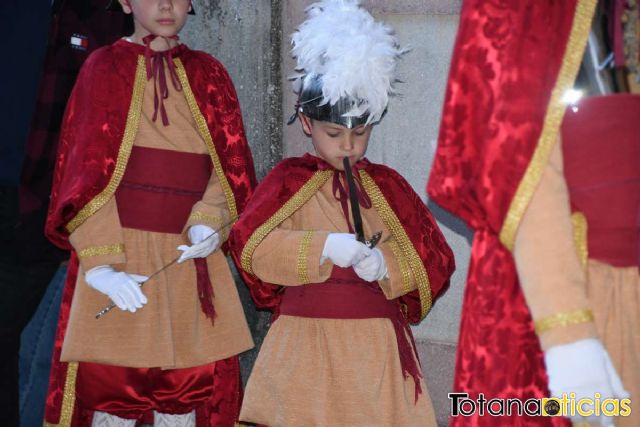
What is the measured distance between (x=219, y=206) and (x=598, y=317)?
80.4 inches

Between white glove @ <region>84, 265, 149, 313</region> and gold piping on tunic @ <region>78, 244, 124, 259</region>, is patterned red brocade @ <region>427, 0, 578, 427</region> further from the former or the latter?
gold piping on tunic @ <region>78, 244, 124, 259</region>

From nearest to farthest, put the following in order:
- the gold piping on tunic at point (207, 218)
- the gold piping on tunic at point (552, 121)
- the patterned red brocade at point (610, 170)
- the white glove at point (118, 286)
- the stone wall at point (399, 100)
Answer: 1. the gold piping on tunic at point (552, 121)
2. the patterned red brocade at point (610, 170)
3. the white glove at point (118, 286)
4. the gold piping on tunic at point (207, 218)
5. the stone wall at point (399, 100)

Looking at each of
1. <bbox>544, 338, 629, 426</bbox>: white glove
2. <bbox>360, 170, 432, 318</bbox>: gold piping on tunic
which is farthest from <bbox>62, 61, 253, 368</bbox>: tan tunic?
<bbox>544, 338, 629, 426</bbox>: white glove

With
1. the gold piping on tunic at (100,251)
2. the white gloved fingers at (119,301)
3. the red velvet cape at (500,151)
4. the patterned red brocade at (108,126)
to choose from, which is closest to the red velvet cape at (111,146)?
the patterned red brocade at (108,126)

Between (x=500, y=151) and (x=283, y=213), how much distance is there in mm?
1548

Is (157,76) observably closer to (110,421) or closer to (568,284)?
(110,421)

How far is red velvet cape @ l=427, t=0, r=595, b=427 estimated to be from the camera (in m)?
2.02

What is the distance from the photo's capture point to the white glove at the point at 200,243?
3.66 m

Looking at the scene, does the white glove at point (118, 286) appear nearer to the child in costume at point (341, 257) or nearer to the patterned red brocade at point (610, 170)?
the child in costume at point (341, 257)

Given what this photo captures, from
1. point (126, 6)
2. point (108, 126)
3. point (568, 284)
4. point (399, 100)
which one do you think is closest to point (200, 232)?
point (108, 126)

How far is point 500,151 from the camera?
2.04 metres

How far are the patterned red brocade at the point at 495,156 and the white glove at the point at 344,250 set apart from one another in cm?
107

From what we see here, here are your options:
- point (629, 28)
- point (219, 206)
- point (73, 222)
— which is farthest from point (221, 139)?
point (629, 28)

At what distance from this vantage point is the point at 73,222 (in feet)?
12.1
